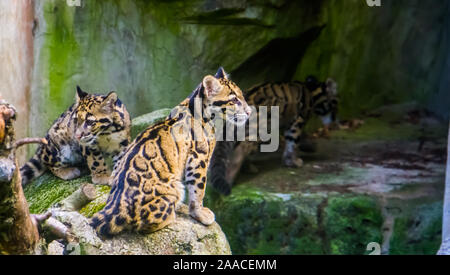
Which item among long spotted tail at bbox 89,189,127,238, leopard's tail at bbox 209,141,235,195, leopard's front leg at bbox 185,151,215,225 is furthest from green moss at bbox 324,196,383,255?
long spotted tail at bbox 89,189,127,238

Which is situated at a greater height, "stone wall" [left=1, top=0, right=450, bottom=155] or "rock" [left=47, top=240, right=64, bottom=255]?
"stone wall" [left=1, top=0, right=450, bottom=155]

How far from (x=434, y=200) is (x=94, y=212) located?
411cm

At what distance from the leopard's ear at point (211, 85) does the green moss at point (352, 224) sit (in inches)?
106

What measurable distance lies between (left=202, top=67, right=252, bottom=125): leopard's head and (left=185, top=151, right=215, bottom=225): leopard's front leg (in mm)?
407

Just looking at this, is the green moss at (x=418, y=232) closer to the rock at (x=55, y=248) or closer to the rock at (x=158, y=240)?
the rock at (x=158, y=240)

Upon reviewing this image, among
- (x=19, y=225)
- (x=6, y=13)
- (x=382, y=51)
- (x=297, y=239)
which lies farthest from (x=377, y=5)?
(x=19, y=225)

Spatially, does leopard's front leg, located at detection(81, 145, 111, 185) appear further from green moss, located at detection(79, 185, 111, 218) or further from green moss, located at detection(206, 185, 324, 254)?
green moss, located at detection(206, 185, 324, 254)

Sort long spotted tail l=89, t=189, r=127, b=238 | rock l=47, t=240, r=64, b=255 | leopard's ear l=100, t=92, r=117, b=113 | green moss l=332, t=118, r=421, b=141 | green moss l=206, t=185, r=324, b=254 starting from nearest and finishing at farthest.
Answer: rock l=47, t=240, r=64, b=255 < long spotted tail l=89, t=189, r=127, b=238 < leopard's ear l=100, t=92, r=117, b=113 < green moss l=206, t=185, r=324, b=254 < green moss l=332, t=118, r=421, b=141

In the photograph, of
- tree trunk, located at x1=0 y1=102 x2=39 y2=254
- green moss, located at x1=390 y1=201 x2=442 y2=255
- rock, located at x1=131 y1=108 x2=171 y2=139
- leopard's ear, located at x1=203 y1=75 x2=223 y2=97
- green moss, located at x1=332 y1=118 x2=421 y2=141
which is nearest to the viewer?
tree trunk, located at x1=0 y1=102 x2=39 y2=254

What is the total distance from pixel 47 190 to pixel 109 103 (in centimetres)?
105

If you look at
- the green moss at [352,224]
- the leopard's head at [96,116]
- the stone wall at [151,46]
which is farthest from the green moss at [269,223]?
the leopard's head at [96,116]

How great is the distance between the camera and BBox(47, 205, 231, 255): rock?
12.5 ft

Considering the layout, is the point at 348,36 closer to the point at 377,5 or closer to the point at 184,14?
the point at 377,5

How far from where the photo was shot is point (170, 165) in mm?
4219
